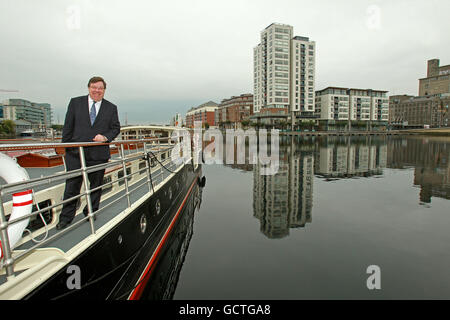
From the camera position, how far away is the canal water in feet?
19.8

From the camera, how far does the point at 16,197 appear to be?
2979 millimetres

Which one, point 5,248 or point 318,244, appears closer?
point 5,248

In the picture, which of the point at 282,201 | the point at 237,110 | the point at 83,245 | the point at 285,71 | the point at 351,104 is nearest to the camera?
the point at 83,245

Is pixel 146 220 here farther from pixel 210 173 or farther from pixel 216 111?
pixel 216 111

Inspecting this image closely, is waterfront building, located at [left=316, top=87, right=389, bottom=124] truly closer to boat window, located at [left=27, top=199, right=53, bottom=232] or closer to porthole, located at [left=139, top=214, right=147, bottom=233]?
porthole, located at [left=139, top=214, right=147, bottom=233]

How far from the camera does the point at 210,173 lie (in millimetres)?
22438

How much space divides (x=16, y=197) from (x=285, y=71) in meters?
121

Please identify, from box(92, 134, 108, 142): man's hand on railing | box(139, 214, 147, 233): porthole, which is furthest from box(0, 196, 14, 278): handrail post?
box(139, 214, 147, 233): porthole

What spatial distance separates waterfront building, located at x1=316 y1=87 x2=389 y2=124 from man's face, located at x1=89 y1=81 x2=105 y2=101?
140 m

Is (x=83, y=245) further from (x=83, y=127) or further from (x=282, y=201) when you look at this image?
(x=282, y=201)

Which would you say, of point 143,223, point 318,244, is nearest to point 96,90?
point 143,223

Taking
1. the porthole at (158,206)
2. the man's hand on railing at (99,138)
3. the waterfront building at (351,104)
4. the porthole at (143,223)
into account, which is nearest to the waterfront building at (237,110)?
the waterfront building at (351,104)
